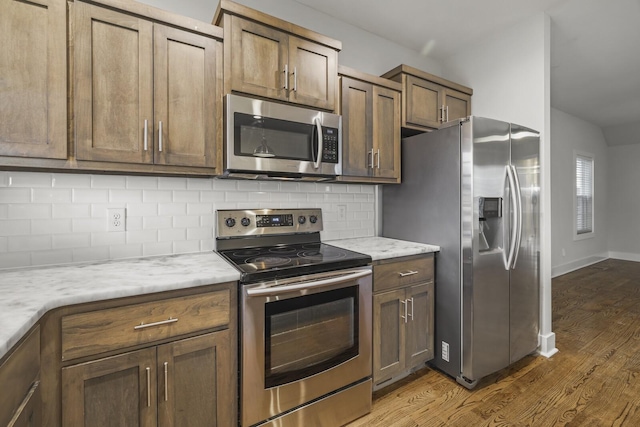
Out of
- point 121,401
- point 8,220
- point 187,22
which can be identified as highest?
point 187,22

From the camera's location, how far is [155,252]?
6.24 ft

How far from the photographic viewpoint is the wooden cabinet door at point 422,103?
2.57 metres

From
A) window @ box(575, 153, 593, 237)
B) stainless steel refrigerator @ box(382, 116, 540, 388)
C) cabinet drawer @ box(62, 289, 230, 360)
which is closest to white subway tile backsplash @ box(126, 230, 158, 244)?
cabinet drawer @ box(62, 289, 230, 360)

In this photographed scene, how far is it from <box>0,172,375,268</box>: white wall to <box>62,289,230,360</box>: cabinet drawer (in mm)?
688

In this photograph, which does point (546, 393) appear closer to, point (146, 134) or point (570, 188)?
point (146, 134)

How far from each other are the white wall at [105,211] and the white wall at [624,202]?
7740 mm

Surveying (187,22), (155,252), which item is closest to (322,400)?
(155,252)

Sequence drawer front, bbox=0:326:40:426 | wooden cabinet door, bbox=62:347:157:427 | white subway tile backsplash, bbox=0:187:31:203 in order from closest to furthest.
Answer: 1. drawer front, bbox=0:326:40:426
2. wooden cabinet door, bbox=62:347:157:427
3. white subway tile backsplash, bbox=0:187:31:203

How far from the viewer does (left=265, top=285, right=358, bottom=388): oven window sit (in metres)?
1.56

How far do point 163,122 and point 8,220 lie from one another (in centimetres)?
91

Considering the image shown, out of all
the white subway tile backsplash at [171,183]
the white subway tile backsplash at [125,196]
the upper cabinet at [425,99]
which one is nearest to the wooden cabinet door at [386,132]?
the upper cabinet at [425,99]

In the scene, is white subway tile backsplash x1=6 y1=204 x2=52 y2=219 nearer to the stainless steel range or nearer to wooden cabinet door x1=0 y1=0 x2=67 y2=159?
wooden cabinet door x1=0 y1=0 x2=67 y2=159

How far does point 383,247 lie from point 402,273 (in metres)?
0.24

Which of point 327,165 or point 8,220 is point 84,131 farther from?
point 327,165
